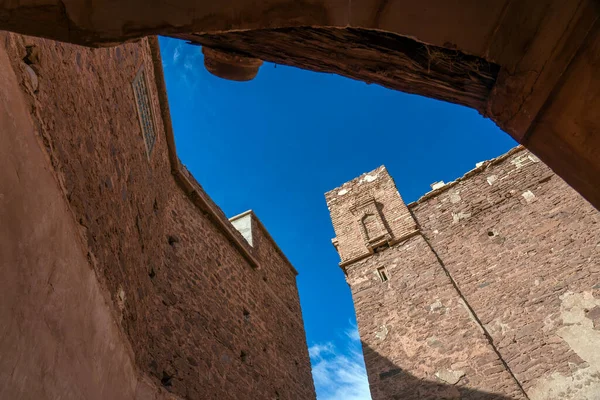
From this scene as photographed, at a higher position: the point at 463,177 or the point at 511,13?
the point at 463,177

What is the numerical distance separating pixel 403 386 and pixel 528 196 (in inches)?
221

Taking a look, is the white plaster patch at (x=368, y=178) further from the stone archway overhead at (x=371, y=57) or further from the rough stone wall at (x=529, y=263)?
the stone archway overhead at (x=371, y=57)

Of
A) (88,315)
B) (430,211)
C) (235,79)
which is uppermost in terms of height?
(430,211)

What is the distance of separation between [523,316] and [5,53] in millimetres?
9637

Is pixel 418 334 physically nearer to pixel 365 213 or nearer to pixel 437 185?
pixel 365 213

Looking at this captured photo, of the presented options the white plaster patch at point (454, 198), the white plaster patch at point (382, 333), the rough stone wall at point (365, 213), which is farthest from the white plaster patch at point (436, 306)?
the white plaster patch at point (454, 198)

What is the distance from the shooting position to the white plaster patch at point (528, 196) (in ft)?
32.5

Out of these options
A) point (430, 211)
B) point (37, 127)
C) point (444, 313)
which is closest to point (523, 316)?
point (444, 313)

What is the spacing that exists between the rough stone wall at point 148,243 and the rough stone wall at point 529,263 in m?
4.64

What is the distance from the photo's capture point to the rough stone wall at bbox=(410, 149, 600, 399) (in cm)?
772

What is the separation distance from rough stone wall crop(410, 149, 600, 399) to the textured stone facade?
0.07ft

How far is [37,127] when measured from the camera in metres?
2.15

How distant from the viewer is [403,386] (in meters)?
8.67

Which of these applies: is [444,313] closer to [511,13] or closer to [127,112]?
[127,112]
